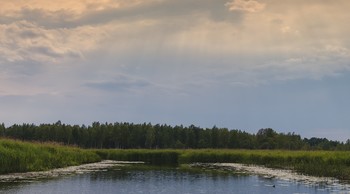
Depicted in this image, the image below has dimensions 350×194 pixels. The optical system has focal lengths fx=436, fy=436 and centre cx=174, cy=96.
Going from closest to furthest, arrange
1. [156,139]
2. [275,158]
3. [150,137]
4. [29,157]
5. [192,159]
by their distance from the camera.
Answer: [29,157], [275,158], [192,159], [150,137], [156,139]

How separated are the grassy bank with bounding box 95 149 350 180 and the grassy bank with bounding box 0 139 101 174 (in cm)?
1878

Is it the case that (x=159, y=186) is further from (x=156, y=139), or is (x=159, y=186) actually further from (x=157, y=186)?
(x=156, y=139)

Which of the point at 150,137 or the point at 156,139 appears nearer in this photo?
the point at 150,137

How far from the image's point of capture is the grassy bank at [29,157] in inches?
1383

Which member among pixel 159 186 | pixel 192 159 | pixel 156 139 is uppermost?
pixel 156 139

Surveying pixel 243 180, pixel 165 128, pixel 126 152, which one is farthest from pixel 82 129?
pixel 243 180

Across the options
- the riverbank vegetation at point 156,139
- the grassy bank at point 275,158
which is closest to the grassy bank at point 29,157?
the grassy bank at point 275,158

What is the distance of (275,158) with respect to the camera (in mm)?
57781

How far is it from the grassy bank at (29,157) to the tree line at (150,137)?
85490mm

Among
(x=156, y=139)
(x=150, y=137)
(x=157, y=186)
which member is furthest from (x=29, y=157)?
(x=156, y=139)

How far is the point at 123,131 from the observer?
136 meters

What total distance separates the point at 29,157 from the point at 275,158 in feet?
107

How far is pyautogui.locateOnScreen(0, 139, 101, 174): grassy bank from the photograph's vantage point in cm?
3513

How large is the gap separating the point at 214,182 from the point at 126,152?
49418mm
